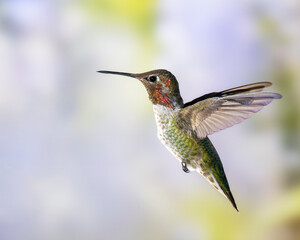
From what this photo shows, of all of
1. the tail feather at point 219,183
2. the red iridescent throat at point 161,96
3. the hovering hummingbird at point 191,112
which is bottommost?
the tail feather at point 219,183

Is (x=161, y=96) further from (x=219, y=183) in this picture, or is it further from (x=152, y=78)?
(x=219, y=183)

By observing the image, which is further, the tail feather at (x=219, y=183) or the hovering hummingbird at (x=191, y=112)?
the tail feather at (x=219, y=183)

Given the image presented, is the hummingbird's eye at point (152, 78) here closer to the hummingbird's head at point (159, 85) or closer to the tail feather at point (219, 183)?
the hummingbird's head at point (159, 85)

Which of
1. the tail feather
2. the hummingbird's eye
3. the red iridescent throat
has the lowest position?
the tail feather

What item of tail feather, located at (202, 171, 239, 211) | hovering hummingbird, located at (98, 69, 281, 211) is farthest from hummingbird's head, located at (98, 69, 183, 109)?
tail feather, located at (202, 171, 239, 211)

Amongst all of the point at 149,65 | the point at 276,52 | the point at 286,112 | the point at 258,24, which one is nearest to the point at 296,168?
the point at 286,112

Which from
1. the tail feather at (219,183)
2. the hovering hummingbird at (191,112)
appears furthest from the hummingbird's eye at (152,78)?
the tail feather at (219,183)

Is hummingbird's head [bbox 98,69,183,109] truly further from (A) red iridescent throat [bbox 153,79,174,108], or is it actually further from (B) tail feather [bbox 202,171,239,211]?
(B) tail feather [bbox 202,171,239,211]
